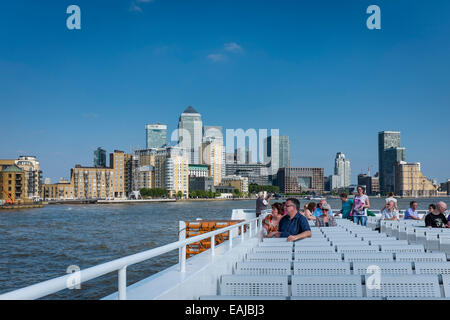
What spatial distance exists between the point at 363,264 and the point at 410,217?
50.4 feet

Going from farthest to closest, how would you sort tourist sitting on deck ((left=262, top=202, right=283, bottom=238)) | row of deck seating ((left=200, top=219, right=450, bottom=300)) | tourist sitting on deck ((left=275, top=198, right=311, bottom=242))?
tourist sitting on deck ((left=262, top=202, right=283, bottom=238)) < tourist sitting on deck ((left=275, top=198, right=311, bottom=242)) < row of deck seating ((left=200, top=219, right=450, bottom=300))

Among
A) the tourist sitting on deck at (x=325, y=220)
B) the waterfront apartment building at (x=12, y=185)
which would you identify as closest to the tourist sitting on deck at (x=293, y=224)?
the tourist sitting on deck at (x=325, y=220)

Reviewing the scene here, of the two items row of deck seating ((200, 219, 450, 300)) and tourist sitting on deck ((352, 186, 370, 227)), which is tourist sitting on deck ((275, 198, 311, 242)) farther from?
tourist sitting on deck ((352, 186, 370, 227))

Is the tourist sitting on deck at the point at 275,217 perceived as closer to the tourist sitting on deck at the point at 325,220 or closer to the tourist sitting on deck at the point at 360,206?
the tourist sitting on deck at the point at 325,220

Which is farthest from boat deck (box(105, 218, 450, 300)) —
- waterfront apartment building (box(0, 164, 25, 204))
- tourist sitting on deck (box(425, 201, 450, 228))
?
waterfront apartment building (box(0, 164, 25, 204))

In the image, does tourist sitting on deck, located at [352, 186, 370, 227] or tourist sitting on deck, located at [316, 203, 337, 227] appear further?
tourist sitting on deck, located at [352, 186, 370, 227]

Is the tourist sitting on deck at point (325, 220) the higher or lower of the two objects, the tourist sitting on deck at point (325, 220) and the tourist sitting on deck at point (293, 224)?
the lower

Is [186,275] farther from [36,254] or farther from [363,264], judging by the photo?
[36,254]

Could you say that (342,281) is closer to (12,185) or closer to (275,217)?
(275,217)

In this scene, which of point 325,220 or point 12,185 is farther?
point 12,185

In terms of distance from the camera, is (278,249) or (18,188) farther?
(18,188)

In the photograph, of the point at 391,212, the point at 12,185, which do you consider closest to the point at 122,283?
the point at 391,212

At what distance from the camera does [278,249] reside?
26.4 feet
